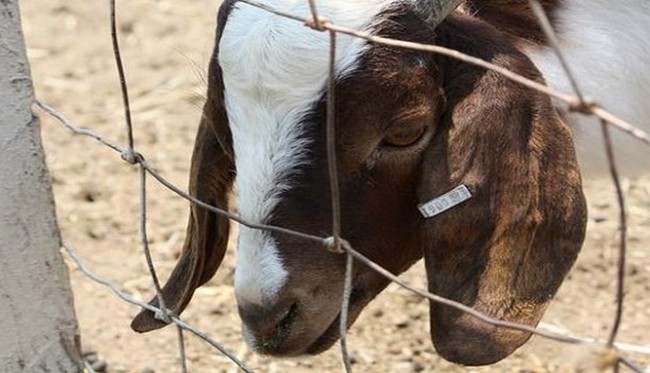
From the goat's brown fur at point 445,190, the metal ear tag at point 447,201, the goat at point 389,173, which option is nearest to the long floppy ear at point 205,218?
the goat at point 389,173

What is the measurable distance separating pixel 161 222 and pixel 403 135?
2.03 meters

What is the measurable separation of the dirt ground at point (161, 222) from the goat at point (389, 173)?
0.26 m

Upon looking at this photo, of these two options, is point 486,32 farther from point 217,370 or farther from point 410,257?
point 217,370

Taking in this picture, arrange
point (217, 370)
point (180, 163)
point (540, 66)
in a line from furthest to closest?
point (180, 163) < point (217, 370) < point (540, 66)

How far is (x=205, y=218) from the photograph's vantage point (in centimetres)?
287

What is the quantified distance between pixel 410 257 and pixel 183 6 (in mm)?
3654

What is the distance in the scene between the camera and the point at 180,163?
15.8 ft

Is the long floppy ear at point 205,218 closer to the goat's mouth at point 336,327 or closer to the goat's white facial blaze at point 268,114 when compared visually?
the goat's white facial blaze at point 268,114

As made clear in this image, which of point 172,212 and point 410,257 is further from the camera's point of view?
Answer: point 172,212

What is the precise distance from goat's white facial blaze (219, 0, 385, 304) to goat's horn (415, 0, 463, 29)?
0.15 m

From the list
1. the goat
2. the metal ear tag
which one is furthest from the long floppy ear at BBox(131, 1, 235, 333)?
the metal ear tag

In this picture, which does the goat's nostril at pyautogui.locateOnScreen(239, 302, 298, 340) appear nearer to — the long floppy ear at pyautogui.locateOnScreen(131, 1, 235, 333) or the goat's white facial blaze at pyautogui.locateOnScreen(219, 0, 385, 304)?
the goat's white facial blaze at pyautogui.locateOnScreen(219, 0, 385, 304)

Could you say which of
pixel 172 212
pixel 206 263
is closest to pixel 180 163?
pixel 172 212

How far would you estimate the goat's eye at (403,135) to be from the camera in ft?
8.22
